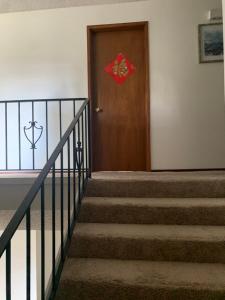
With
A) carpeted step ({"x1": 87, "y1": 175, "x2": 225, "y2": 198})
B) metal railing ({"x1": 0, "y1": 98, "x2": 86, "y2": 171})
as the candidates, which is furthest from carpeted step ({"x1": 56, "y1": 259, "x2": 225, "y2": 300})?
metal railing ({"x1": 0, "y1": 98, "x2": 86, "y2": 171})

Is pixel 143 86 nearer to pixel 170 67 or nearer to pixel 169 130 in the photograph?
pixel 170 67

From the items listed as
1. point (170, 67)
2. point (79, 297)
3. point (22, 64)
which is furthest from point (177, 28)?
point (79, 297)

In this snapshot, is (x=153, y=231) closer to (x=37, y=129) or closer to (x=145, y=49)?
(x=37, y=129)

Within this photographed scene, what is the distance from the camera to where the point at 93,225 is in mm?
2297

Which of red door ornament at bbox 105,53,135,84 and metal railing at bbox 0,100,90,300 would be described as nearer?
metal railing at bbox 0,100,90,300

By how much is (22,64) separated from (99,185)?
2455mm

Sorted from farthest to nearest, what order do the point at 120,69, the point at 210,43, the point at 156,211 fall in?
1. the point at 120,69
2. the point at 210,43
3. the point at 156,211

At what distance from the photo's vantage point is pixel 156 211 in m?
2.32

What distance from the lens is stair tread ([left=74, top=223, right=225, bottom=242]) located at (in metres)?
2.03

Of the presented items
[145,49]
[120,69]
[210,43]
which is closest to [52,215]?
[120,69]

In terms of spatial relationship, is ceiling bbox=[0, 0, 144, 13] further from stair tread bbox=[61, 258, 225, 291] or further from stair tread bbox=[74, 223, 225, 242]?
stair tread bbox=[61, 258, 225, 291]

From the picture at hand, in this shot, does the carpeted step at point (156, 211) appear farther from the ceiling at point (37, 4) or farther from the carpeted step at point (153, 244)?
the ceiling at point (37, 4)

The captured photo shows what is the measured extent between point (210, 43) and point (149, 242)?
2.85 m

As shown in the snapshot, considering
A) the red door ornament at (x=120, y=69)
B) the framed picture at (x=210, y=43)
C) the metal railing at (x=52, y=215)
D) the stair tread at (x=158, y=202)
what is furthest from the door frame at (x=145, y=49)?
the stair tread at (x=158, y=202)
